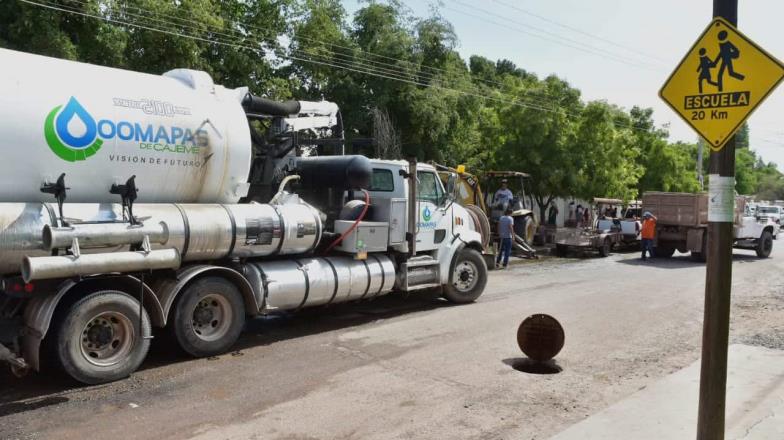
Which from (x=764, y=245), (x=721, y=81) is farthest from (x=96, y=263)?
(x=764, y=245)

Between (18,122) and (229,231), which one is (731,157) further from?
(18,122)

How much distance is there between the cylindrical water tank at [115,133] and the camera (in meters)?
6.10

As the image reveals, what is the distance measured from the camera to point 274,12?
1939cm

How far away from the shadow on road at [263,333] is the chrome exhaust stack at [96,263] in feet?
3.81

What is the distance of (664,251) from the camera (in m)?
21.0

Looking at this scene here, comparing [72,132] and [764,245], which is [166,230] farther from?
[764,245]

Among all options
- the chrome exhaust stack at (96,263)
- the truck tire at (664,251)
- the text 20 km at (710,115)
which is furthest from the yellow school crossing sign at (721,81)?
the truck tire at (664,251)

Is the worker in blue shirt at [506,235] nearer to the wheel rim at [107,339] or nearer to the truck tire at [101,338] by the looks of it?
the truck tire at [101,338]

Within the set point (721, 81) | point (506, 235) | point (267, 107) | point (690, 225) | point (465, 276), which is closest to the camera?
point (721, 81)

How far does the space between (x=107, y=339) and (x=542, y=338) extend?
190 inches

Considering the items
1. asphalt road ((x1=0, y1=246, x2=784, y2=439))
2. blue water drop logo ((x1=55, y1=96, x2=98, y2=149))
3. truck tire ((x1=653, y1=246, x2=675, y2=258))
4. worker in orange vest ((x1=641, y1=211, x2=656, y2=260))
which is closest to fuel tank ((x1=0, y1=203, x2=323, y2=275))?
blue water drop logo ((x1=55, y1=96, x2=98, y2=149))

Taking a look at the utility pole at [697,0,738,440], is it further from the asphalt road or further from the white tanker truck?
the white tanker truck

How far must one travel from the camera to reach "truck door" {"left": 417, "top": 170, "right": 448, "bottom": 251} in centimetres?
1051

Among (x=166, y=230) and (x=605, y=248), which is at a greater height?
(x=166, y=230)
